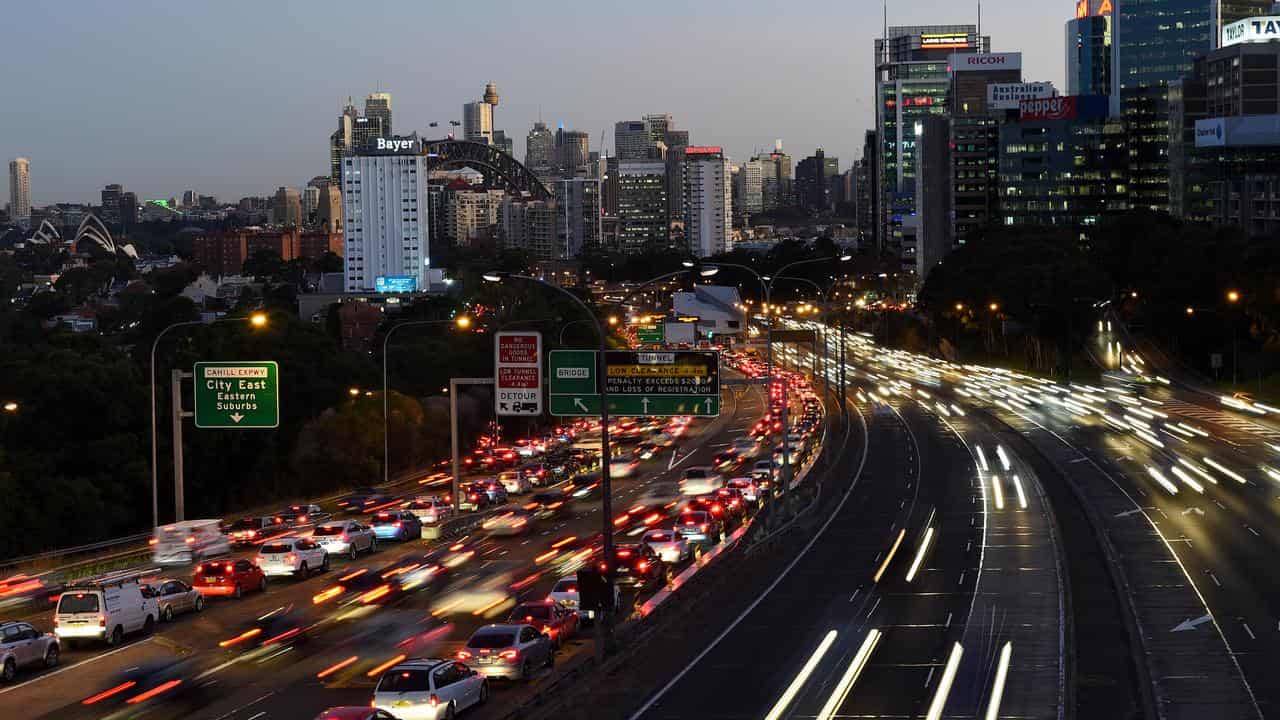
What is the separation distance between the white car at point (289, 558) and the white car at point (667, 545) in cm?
993

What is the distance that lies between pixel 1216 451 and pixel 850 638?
4479 centimetres

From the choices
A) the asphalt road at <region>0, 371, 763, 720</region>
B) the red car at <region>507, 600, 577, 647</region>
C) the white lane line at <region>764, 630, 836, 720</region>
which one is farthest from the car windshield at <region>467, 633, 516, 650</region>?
the white lane line at <region>764, 630, 836, 720</region>

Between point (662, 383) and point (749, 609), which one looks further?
A: point (662, 383)

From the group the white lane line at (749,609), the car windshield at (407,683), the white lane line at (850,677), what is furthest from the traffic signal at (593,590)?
the car windshield at (407,683)

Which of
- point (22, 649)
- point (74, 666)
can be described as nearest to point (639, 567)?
point (74, 666)

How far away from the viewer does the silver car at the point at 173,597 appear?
36906mm

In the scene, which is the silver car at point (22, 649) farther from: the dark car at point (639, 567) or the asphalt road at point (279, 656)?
the dark car at point (639, 567)

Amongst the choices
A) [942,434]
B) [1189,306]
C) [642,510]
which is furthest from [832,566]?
[1189,306]

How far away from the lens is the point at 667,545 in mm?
46594

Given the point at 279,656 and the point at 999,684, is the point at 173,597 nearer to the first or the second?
the point at 279,656

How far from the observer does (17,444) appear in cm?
6569

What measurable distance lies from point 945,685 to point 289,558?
22.0 meters

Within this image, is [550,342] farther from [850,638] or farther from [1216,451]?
[850,638]

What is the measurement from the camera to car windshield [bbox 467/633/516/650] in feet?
96.9
